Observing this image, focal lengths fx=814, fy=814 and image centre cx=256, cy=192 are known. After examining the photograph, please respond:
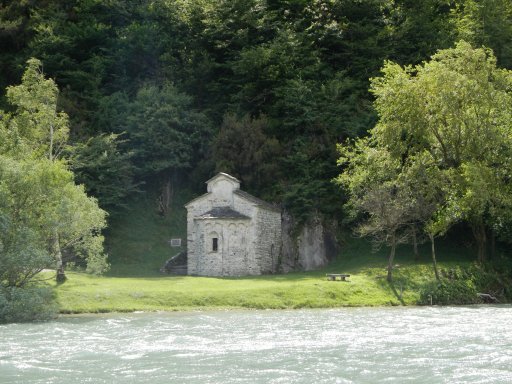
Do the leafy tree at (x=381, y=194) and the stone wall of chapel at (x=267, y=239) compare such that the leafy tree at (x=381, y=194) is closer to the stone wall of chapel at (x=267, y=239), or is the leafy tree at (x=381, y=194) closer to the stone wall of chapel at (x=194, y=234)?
the stone wall of chapel at (x=267, y=239)

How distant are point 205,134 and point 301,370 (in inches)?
1593

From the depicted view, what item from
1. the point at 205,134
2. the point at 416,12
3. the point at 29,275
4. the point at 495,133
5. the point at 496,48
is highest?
the point at 416,12

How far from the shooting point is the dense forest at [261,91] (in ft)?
156

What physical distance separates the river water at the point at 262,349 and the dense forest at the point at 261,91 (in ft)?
44.3

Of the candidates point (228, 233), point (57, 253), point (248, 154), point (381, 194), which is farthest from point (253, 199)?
point (57, 253)

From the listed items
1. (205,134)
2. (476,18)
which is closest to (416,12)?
(476,18)

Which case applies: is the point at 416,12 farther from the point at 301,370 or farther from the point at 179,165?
the point at 301,370

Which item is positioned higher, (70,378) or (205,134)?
(205,134)

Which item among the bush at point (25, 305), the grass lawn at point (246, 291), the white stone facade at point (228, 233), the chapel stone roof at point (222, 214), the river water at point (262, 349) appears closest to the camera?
the river water at point (262, 349)

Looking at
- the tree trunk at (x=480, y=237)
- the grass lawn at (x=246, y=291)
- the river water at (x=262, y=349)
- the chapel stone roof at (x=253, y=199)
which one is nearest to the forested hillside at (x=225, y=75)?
the chapel stone roof at (x=253, y=199)

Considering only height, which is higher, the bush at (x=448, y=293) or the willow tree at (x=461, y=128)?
the willow tree at (x=461, y=128)

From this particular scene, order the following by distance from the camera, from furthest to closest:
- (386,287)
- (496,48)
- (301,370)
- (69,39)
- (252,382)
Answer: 1. (69,39)
2. (496,48)
3. (386,287)
4. (301,370)
5. (252,382)

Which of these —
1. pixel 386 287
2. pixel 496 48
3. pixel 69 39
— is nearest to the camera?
pixel 386 287

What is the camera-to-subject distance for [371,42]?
62406mm
